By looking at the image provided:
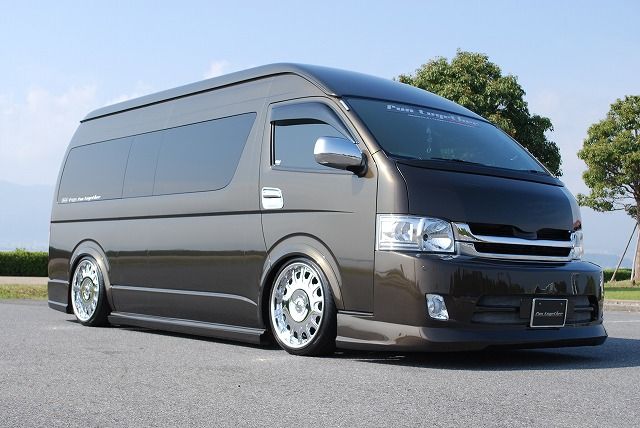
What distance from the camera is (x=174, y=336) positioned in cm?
859

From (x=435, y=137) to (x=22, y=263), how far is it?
2687 centimetres

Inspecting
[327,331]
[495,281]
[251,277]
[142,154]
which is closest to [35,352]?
[251,277]

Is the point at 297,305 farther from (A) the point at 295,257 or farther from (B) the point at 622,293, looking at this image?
(B) the point at 622,293

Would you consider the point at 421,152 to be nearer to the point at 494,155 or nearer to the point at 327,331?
the point at 494,155

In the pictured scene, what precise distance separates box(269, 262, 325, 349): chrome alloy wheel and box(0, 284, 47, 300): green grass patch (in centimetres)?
1135

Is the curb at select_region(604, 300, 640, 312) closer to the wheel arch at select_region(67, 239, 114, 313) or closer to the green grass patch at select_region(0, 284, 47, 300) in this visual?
Answer: the green grass patch at select_region(0, 284, 47, 300)

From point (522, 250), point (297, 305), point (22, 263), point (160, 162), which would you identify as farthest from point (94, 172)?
point (22, 263)

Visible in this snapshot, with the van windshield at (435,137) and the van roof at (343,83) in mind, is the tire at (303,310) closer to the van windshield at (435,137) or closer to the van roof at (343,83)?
the van windshield at (435,137)

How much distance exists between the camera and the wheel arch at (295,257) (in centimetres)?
663

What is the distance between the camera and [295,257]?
704cm

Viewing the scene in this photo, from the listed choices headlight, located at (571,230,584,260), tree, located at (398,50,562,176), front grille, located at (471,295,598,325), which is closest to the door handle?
front grille, located at (471,295,598,325)

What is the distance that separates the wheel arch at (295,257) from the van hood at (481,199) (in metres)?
0.81

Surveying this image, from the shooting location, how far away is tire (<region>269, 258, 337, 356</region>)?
6.66 metres

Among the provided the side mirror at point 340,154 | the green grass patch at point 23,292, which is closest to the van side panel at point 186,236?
the side mirror at point 340,154
